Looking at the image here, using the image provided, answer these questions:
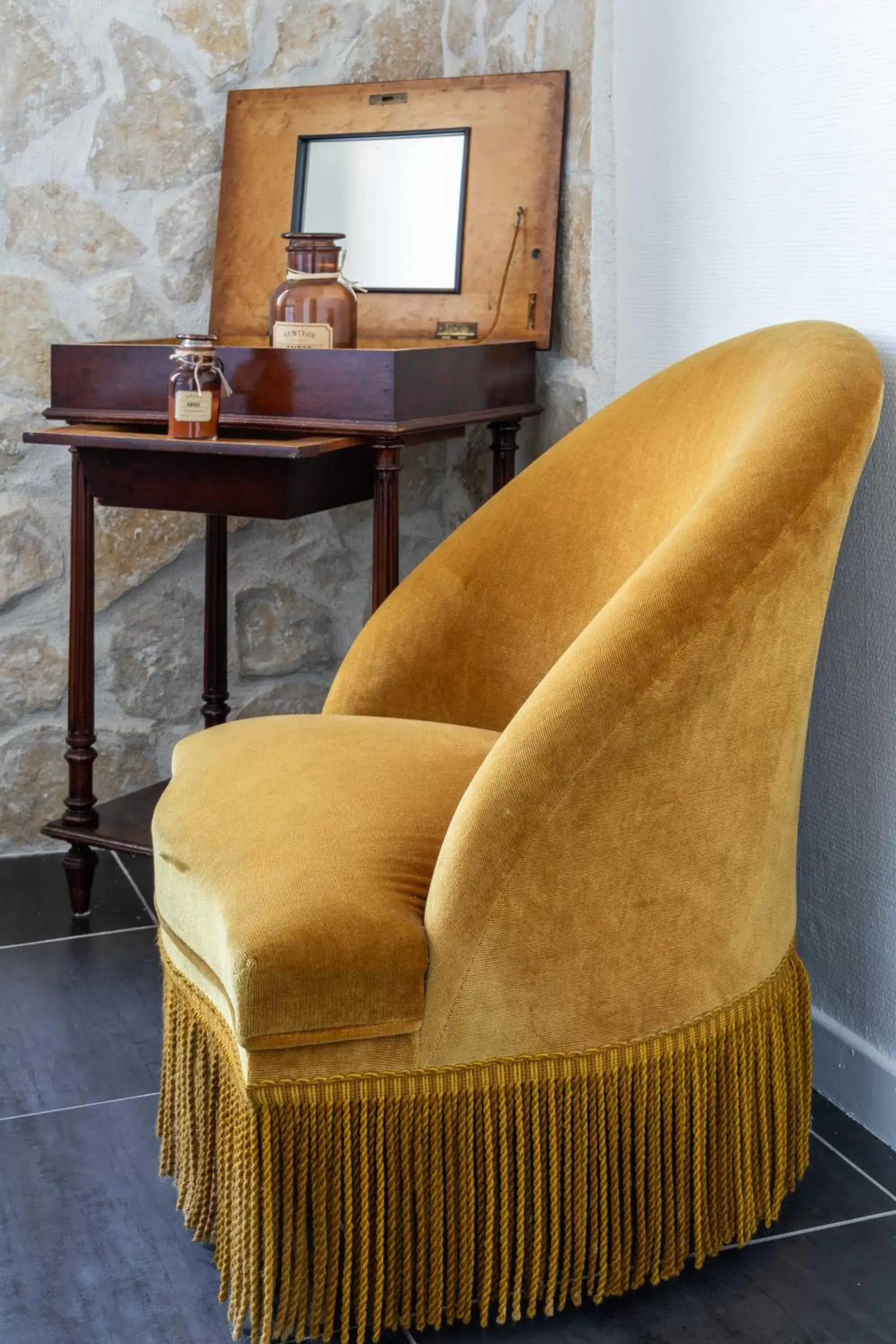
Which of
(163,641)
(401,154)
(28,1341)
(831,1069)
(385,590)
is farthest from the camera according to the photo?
(163,641)

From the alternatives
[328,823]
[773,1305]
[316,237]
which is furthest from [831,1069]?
[316,237]

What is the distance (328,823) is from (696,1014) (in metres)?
0.36

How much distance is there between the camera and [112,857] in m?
2.44

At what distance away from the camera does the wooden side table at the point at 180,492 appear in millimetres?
1896

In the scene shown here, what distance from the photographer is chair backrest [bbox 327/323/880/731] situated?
1510mm

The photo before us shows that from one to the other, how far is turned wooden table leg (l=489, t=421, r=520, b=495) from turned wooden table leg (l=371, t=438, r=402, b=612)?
1.08 ft

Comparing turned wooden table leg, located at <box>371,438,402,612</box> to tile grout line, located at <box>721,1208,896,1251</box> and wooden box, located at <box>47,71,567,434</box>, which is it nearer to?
wooden box, located at <box>47,71,567,434</box>

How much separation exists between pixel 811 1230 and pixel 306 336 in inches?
49.5

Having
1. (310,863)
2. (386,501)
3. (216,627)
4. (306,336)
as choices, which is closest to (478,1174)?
(310,863)

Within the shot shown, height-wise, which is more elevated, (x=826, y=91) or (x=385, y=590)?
(x=826, y=91)

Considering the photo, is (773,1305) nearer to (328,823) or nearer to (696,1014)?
(696,1014)

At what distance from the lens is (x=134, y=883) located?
7.64ft

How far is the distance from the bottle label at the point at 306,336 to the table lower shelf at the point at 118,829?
0.68 metres

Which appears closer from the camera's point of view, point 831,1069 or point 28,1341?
point 28,1341
